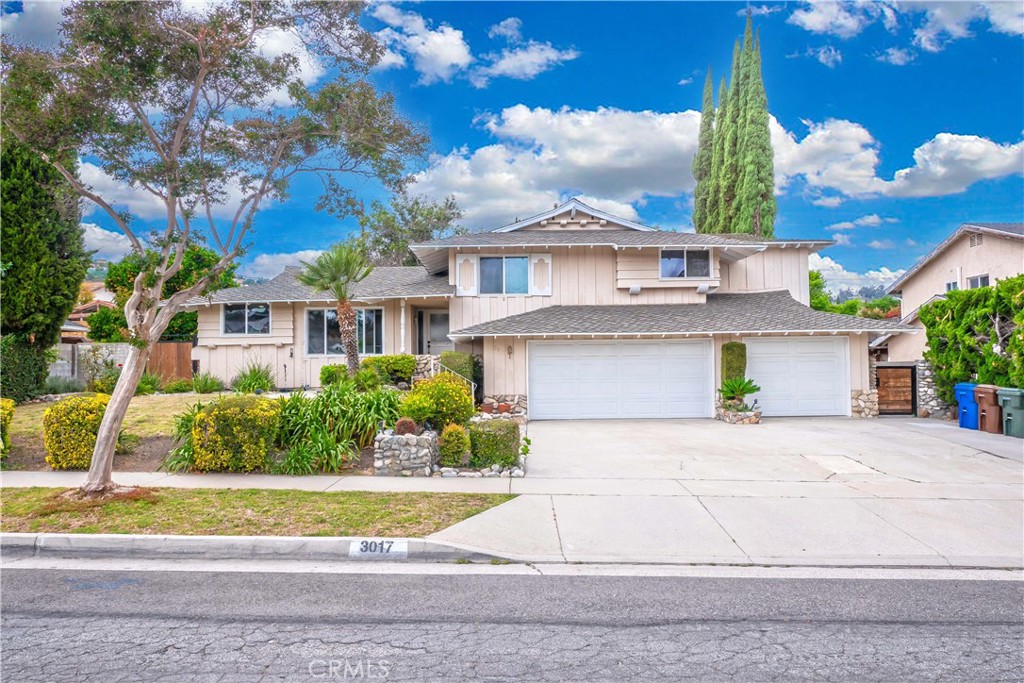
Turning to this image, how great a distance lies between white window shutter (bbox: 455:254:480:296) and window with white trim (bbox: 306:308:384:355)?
12.0 feet

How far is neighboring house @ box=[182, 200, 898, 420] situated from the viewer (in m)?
16.2

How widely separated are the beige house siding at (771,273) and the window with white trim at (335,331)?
12.3 m

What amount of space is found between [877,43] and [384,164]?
19645 millimetres

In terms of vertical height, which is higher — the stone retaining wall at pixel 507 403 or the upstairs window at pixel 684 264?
the upstairs window at pixel 684 264

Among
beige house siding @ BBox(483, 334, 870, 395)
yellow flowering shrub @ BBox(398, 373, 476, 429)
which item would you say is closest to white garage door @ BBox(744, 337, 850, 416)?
beige house siding @ BBox(483, 334, 870, 395)

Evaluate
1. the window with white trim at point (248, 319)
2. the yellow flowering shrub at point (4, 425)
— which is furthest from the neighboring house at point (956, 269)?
the yellow flowering shrub at point (4, 425)

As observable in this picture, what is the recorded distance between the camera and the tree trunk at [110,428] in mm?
7152

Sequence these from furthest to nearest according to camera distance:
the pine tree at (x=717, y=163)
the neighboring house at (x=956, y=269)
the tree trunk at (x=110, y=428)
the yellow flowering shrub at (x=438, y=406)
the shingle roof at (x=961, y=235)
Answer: the pine tree at (x=717, y=163), the neighboring house at (x=956, y=269), the shingle roof at (x=961, y=235), the yellow flowering shrub at (x=438, y=406), the tree trunk at (x=110, y=428)

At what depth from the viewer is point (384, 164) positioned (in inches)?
350

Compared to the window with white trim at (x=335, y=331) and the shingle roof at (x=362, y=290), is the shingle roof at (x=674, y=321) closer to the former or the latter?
the shingle roof at (x=362, y=290)

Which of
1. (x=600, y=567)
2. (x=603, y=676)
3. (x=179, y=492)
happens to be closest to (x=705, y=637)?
(x=603, y=676)

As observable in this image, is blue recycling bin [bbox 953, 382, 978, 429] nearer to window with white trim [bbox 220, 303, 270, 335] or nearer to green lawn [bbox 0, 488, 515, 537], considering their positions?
green lawn [bbox 0, 488, 515, 537]

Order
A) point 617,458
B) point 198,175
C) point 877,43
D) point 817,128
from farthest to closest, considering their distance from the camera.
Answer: point 817,128, point 877,43, point 617,458, point 198,175

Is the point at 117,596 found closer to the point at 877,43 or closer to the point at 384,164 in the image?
the point at 384,164
